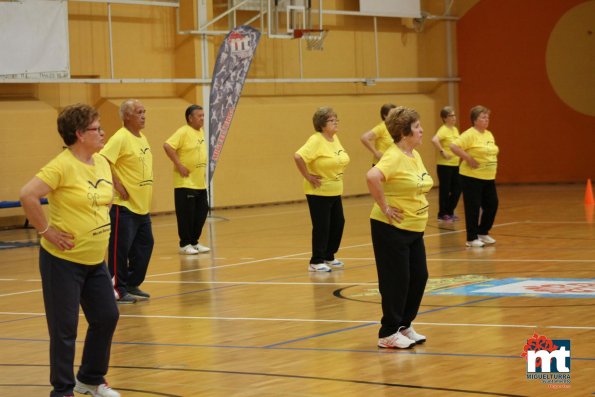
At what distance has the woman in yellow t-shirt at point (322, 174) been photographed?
39.5 ft

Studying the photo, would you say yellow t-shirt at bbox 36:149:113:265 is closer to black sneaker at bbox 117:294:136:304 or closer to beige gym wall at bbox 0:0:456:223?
black sneaker at bbox 117:294:136:304

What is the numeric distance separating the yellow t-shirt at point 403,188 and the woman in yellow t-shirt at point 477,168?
6014mm

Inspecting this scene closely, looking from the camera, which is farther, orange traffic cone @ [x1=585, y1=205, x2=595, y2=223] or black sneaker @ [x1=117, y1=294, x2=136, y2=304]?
orange traffic cone @ [x1=585, y1=205, x2=595, y2=223]

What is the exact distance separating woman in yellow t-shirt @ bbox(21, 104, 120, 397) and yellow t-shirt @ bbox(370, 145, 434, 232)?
2.09 m

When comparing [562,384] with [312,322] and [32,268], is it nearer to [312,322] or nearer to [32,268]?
[312,322]

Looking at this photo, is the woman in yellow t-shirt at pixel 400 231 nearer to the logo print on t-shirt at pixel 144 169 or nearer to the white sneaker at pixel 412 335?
the white sneaker at pixel 412 335

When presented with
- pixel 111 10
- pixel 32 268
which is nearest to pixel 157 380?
pixel 32 268

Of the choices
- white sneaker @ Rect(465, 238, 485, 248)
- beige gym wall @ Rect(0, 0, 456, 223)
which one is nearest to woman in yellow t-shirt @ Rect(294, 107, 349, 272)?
white sneaker @ Rect(465, 238, 485, 248)

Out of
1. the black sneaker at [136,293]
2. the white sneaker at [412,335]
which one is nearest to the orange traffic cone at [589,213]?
the black sneaker at [136,293]

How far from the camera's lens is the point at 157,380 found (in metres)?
6.82

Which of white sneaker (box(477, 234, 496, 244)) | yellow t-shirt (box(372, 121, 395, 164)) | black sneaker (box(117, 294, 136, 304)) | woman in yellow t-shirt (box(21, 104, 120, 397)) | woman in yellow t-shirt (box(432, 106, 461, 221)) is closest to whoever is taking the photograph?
woman in yellow t-shirt (box(21, 104, 120, 397))

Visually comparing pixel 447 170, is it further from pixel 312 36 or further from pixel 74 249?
pixel 74 249

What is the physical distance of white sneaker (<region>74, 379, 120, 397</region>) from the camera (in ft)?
20.6

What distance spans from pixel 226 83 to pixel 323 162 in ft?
25.3
